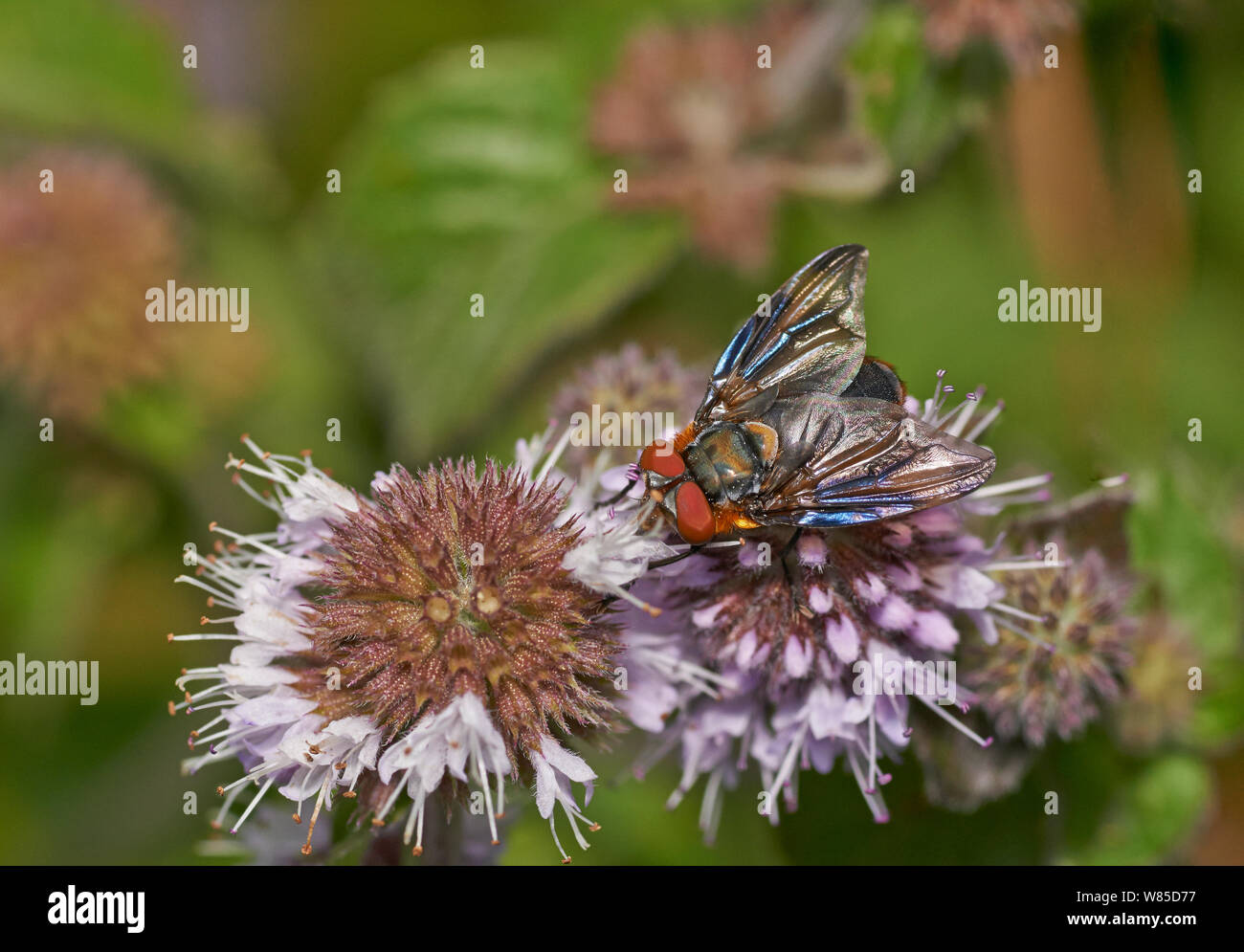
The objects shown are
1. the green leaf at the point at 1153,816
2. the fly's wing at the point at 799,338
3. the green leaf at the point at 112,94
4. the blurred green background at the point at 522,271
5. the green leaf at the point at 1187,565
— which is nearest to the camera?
the fly's wing at the point at 799,338

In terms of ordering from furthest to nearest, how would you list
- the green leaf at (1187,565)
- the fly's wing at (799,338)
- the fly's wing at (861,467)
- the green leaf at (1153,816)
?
the green leaf at (1187,565) < the green leaf at (1153,816) < the fly's wing at (799,338) < the fly's wing at (861,467)

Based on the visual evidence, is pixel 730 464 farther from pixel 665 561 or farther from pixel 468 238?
pixel 468 238

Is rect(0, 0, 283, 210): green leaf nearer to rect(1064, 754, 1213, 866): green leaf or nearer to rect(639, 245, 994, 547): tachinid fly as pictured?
rect(639, 245, 994, 547): tachinid fly

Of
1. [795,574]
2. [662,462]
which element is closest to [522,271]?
[662,462]

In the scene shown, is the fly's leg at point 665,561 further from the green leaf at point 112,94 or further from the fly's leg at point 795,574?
the green leaf at point 112,94

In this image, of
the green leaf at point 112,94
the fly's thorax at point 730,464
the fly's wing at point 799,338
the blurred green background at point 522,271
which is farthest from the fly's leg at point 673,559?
the green leaf at point 112,94

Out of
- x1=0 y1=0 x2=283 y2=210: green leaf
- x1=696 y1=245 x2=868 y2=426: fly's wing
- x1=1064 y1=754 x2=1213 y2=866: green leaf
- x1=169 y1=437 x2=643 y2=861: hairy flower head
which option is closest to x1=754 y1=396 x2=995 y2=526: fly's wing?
x1=696 y1=245 x2=868 y2=426: fly's wing
